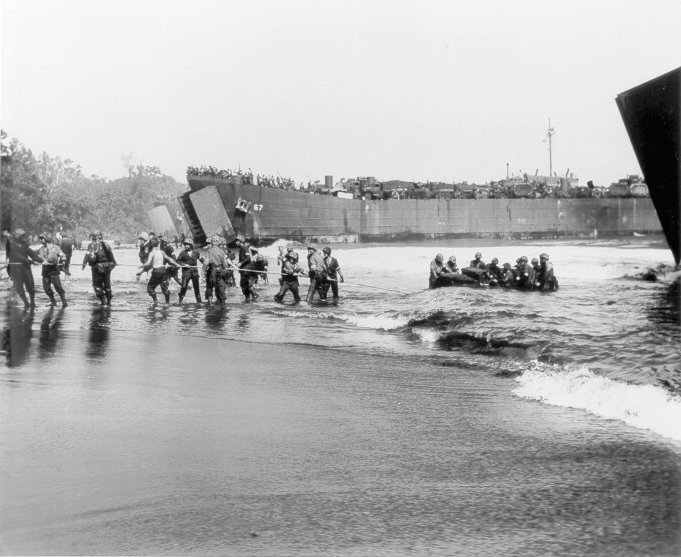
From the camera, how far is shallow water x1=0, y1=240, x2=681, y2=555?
4629 mm

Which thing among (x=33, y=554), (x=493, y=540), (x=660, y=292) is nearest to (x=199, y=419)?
(x=33, y=554)

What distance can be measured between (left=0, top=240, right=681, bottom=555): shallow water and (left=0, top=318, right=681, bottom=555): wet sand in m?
0.02

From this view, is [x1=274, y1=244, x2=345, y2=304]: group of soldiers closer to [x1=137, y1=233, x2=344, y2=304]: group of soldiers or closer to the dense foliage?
[x1=137, y1=233, x2=344, y2=304]: group of soldiers

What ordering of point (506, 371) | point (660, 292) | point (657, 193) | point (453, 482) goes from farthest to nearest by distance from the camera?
point (660, 292)
point (657, 193)
point (506, 371)
point (453, 482)

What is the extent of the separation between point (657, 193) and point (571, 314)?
5246 mm

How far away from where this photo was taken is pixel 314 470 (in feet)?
19.0

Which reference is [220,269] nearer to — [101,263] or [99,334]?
[101,263]

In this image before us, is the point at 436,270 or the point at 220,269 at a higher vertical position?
the point at 220,269

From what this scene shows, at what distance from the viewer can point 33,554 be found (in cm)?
426

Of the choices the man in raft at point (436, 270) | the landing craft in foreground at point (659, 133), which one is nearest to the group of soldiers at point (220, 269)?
the man in raft at point (436, 270)

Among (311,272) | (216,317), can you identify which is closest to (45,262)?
(216,317)

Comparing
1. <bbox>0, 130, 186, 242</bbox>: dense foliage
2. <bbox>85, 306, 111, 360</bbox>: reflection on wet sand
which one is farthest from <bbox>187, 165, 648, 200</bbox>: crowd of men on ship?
<bbox>85, 306, 111, 360</bbox>: reflection on wet sand

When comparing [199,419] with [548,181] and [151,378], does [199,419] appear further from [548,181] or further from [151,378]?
[548,181]

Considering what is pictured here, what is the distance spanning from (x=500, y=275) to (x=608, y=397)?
14788mm
